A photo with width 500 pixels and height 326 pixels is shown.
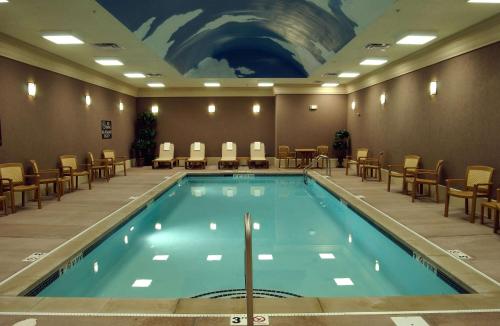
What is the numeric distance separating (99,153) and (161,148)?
3417mm

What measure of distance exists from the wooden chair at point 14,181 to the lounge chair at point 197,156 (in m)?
7.71

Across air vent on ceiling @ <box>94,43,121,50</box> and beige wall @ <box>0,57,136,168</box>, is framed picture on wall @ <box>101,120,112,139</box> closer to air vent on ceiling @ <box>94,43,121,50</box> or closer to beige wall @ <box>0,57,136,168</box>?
beige wall @ <box>0,57,136,168</box>

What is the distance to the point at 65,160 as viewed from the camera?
1002 cm

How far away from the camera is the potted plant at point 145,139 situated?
53.1ft

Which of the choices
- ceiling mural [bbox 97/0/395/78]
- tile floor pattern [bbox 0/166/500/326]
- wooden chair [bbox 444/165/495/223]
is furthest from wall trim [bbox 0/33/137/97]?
wooden chair [bbox 444/165/495/223]

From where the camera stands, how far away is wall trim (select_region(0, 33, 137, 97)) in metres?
7.75

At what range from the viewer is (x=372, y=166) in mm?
11391

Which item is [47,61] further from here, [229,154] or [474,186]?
[474,186]

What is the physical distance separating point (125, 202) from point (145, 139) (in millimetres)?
8479

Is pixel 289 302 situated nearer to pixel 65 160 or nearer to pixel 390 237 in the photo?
pixel 390 237

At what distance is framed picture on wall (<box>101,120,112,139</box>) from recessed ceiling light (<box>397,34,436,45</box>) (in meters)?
9.32

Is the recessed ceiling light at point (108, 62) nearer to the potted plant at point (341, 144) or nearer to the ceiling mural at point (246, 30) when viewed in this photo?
the ceiling mural at point (246, 30)

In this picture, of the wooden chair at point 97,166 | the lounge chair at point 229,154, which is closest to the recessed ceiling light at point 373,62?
the lounge chair at point 229,154

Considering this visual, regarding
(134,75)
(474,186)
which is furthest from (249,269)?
(134,75)
